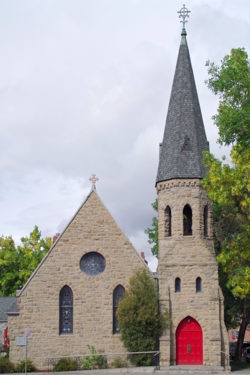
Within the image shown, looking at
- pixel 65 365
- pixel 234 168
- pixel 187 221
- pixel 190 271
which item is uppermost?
pixel 234 168

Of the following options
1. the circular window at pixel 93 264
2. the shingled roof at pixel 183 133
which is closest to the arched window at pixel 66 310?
the circular window at pixel 93 264

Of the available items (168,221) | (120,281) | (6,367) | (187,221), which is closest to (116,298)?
(120,281)

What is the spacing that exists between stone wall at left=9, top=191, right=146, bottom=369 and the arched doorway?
10.1ft

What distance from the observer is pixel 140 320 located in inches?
894

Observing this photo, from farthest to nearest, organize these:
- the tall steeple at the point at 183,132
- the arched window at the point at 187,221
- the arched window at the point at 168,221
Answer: the arched window at the point at 187,221 → the tall steeple at the point at 183,132 → the arched window at the point at 168,221

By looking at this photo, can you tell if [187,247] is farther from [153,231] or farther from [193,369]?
[153,231]

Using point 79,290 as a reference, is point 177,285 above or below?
above

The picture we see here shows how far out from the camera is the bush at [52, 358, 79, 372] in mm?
22688

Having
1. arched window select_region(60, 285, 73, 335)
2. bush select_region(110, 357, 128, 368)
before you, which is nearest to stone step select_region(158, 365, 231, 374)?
bush select_region(110, 357, 128, 368)

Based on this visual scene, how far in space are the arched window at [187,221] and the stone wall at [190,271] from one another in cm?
116

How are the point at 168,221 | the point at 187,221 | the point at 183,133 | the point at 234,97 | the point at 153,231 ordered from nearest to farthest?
the point at 234,97 < the point at 168,221 < the point at 183,133 < the point at 187,221 < the point at 153,231

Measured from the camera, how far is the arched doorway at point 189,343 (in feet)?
76.5

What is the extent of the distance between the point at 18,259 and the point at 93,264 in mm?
26518

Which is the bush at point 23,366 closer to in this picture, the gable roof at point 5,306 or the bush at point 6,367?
the bush at point 6,367
